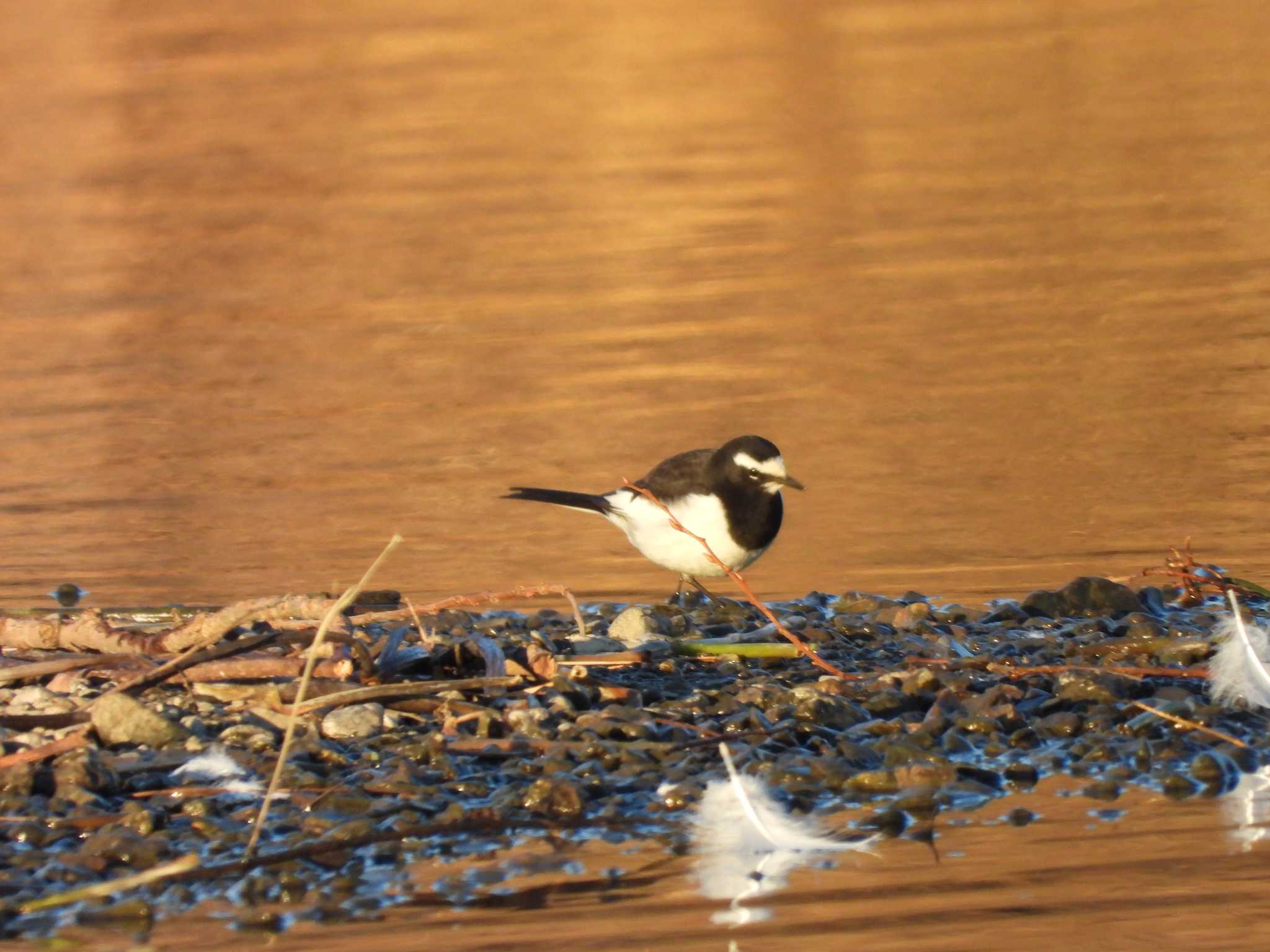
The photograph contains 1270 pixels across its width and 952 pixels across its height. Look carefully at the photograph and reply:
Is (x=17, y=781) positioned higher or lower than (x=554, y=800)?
higher

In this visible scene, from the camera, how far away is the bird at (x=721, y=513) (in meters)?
7.90

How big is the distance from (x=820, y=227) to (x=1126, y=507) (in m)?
7.30

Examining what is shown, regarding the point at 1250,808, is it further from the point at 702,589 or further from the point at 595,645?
the point at 702,589

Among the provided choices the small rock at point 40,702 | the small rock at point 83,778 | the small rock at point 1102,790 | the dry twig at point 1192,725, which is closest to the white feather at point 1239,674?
the dry twig at point 1192,725

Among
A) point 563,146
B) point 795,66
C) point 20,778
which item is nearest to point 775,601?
point 20,778

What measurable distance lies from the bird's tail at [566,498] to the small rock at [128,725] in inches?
133

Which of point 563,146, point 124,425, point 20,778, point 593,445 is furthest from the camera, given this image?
point 563,146

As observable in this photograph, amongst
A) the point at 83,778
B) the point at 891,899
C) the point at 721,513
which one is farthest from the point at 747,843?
the point at 721,513

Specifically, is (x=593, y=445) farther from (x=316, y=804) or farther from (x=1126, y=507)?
(x=316, y=804)

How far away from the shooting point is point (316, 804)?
4.95 m

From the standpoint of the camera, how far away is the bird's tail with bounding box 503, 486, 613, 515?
862 cm

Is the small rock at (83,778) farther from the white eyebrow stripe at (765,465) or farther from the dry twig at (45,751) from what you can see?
the white eyebrow stripe at (765,465)

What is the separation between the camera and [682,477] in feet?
27.1

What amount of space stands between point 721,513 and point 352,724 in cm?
271
